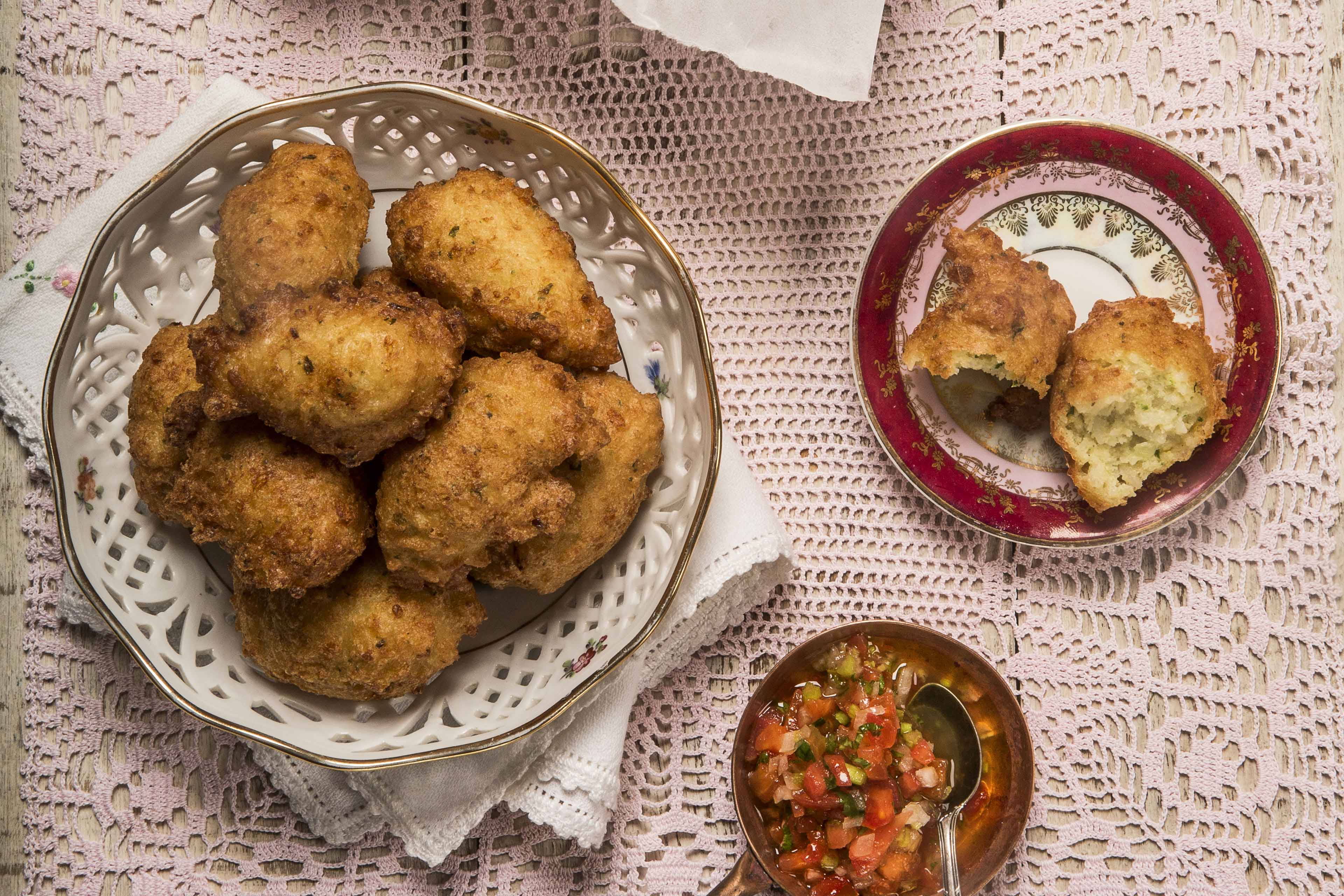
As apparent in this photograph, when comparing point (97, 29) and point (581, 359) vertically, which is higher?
point (97, 29)

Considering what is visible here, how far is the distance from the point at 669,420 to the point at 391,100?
0.90 m

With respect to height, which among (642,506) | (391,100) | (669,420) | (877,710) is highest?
(391,100)

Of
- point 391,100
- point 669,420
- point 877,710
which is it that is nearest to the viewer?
point 391,100

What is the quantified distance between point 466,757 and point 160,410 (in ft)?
3.28

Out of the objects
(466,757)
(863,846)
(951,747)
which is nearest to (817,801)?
(863,846)

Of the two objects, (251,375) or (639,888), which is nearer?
(251,375)

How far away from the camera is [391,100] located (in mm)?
2000

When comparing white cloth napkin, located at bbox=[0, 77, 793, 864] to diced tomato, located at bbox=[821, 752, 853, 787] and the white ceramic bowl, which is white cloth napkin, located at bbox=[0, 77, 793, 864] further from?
diced tomato, located at bbox=[821, 752, 853, 787]

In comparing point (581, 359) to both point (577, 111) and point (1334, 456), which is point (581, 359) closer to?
point (577, 111)

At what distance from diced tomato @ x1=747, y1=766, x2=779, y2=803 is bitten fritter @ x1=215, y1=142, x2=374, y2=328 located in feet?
4.77

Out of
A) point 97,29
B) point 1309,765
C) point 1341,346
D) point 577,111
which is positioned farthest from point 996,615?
point 97,29

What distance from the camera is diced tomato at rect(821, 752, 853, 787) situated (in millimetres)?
2240

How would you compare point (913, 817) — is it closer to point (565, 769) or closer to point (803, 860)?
point (803, 860)

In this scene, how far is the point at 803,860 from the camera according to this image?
2.27 meters
